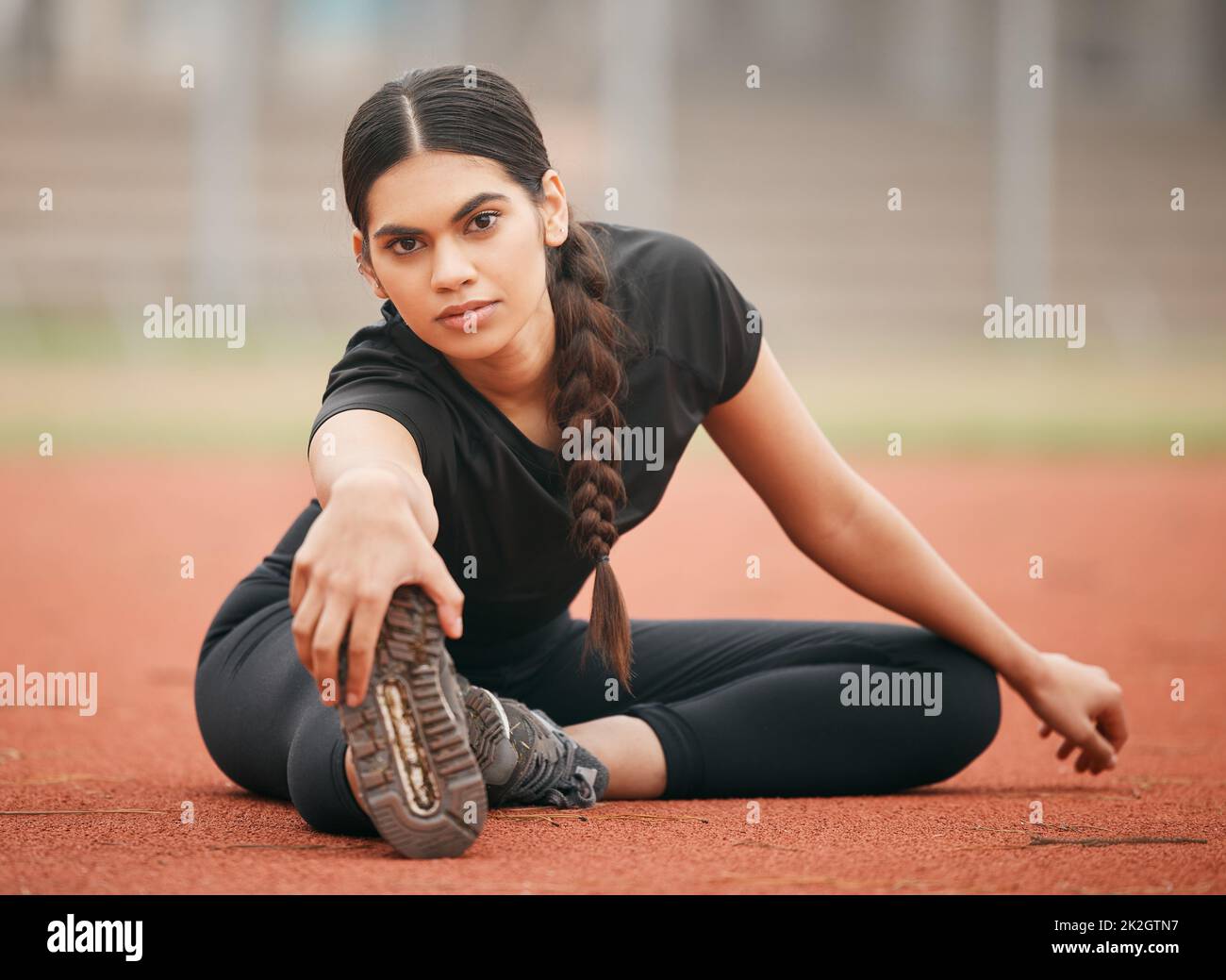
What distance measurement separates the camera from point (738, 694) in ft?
9.98

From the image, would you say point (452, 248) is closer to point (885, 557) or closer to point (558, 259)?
point (558, 259)

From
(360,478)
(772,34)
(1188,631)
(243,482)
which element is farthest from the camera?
(772,34)

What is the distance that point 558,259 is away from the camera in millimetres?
2789

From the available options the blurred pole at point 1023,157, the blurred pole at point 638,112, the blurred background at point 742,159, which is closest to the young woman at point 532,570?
the blurred background at point 742,159

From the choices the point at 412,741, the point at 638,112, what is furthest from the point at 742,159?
the point at 412,741

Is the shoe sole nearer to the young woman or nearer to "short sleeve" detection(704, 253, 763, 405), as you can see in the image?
A: the young woman

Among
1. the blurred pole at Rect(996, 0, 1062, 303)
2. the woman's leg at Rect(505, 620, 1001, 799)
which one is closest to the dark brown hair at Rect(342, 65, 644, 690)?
the woman's leg at Rect(505, 620, 1001, 799)

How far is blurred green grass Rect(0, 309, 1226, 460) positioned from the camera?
1273 centimetres

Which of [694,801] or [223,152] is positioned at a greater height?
[223,152]

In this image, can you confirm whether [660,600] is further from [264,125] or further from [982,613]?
[264,125]

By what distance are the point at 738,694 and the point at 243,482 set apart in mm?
7715

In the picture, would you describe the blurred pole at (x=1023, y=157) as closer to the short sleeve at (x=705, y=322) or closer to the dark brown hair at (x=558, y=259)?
the short sleeve at (x=705, y=322)

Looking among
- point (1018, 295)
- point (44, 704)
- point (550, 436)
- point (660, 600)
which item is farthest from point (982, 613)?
point (1018, 295)

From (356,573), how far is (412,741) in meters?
0.25
